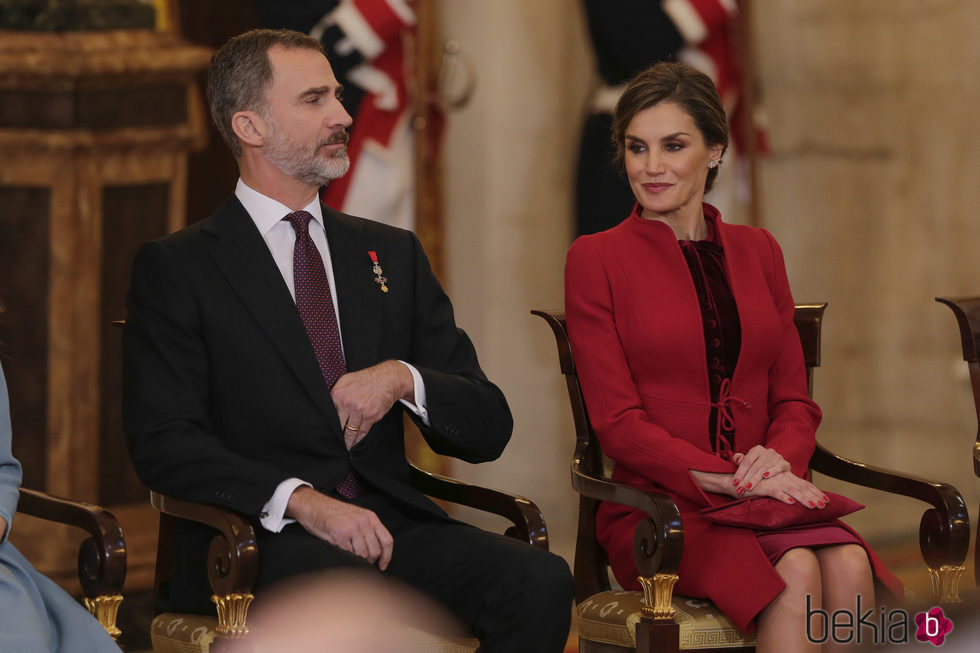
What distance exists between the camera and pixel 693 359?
3447mm

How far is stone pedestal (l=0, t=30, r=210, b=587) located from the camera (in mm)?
4984

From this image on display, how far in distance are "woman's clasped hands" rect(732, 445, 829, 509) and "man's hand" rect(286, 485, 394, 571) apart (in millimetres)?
898

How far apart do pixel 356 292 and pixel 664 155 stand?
890 mm

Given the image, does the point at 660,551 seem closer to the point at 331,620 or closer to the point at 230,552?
the point at 331,620

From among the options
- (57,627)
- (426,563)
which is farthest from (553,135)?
(57,627)

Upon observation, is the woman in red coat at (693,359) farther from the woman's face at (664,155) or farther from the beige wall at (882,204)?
the beige wall at (882,204)

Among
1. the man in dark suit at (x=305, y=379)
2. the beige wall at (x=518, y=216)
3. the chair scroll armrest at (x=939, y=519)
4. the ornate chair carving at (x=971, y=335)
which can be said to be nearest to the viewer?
the man in dark suit at (x=305, y=379)

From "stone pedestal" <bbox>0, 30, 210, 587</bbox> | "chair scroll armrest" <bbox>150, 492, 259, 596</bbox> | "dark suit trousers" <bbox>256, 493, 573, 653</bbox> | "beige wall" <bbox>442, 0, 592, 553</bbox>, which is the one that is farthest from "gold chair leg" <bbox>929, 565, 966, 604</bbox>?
"stone pedestal" <bbox>0, 30, 210, 587</bbox>

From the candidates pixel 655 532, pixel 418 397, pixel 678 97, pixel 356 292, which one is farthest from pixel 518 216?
pixel 655 532

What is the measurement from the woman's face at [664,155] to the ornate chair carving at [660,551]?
15.9 inches

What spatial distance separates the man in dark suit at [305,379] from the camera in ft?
9.53

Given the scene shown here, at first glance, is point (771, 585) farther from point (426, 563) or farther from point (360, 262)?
point (360, 262)

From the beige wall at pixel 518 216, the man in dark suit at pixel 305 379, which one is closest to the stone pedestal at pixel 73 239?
the beige wall at pixel 518 216

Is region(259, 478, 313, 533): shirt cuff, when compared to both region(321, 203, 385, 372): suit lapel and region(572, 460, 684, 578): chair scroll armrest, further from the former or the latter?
region(572, 460, 684, 578): chair scroll armrest
